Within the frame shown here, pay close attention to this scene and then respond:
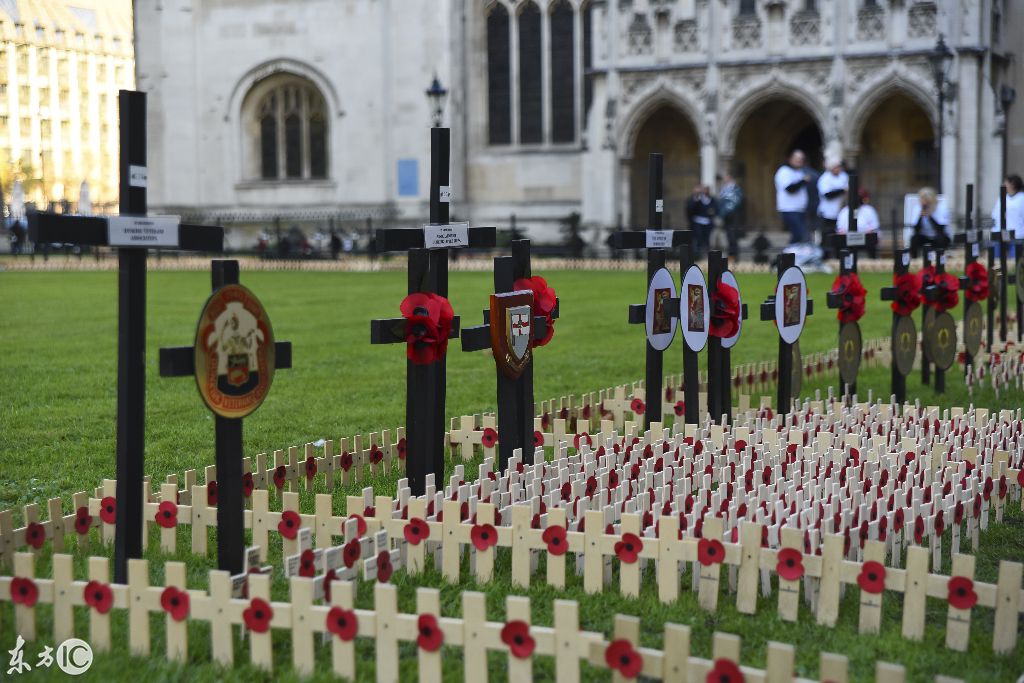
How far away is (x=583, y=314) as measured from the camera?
63.2 ft

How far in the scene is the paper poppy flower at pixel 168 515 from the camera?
6.29 metres

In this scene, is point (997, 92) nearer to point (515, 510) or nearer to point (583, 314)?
point (583, 314)

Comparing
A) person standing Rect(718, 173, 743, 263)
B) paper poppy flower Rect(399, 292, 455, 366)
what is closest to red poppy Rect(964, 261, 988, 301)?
paper poppy flower Rect(399, 292, 455, 366)

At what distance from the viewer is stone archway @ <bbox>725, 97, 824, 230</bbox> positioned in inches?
1425

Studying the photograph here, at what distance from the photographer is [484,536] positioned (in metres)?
5.75

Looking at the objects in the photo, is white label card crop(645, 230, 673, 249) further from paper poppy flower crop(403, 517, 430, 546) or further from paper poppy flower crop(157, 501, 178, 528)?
paper poppy flower crop(157, 501, 178, 528)

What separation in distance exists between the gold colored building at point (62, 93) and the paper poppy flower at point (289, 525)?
32.3 meters

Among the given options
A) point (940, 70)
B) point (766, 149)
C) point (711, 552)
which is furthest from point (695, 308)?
point (766, 149)

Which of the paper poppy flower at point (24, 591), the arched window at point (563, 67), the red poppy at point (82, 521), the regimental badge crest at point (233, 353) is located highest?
the arched window at point (563, 67)

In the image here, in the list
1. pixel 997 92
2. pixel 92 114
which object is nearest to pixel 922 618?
pixel 997 92

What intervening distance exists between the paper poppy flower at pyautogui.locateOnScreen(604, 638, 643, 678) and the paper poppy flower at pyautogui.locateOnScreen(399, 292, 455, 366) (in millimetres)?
2719

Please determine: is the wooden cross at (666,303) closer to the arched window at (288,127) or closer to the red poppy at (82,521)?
the red poppy at (82,521)

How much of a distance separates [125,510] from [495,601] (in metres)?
1.46

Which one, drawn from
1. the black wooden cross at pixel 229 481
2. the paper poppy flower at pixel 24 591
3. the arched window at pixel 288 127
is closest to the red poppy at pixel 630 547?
the black wooden cross at pixel 229 481
